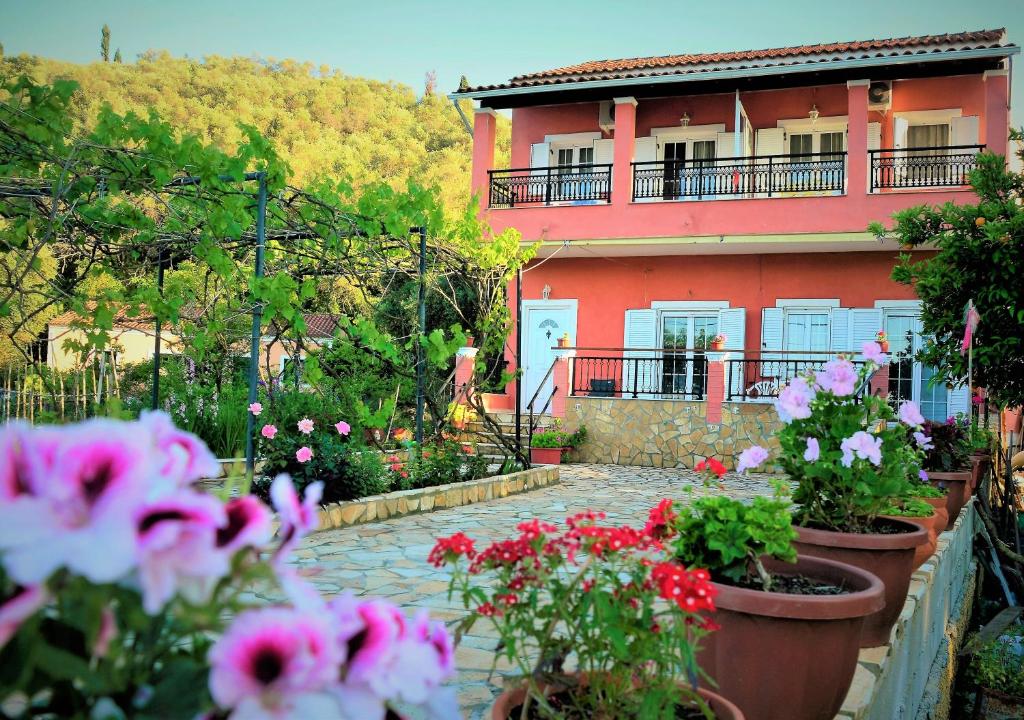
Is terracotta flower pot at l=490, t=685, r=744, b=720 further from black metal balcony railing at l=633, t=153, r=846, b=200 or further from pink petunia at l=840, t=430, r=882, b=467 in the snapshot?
black metal balcony railing at l=633, t=153, r=846, b=200

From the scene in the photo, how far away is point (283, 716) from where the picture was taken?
Answer: 0.74m

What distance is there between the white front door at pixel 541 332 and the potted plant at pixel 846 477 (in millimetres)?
12083

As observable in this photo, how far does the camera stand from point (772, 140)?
610 inches

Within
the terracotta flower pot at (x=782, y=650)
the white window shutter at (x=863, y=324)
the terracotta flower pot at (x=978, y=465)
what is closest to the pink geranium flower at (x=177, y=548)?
the terracotta flower pot at (x=782, y=650)

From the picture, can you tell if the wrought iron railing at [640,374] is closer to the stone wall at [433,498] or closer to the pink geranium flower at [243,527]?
the stone wall at [433,498]

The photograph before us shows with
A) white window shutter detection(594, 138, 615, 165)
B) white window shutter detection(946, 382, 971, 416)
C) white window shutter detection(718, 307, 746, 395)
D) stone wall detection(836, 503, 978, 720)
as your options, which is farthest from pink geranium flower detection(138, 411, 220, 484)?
white window shutter detection(594, 138, 615, 165)

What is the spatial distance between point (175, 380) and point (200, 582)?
1103 cm

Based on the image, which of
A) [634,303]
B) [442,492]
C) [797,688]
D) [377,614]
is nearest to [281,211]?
[442,492]

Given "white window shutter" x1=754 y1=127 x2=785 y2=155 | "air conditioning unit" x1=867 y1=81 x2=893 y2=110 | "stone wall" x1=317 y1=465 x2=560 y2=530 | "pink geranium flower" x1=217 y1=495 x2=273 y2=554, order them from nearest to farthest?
"pink geranium flower" x1=217 y1=495 x2=273 y2=554 < "stone wall" x1=317 y1=465 x2=560 y2=530 < "air conditioning unit" x1=867 y1=81 x2=893 y2=110 < "white window shutter" x1=754 y1=127 x2=785 y2=155

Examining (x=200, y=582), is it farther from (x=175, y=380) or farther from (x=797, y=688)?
(x=175, y=380)

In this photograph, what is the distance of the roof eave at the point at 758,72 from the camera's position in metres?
13.3

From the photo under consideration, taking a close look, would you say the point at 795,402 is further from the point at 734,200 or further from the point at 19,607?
the point at 734,200

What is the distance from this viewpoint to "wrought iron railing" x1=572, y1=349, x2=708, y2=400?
14.6m

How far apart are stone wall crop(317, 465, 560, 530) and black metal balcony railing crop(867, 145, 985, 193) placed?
321 inches
